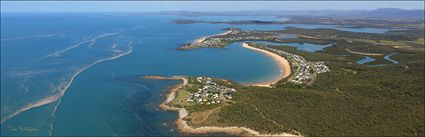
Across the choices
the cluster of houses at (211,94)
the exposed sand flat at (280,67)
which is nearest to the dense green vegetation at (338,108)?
the cluster of houses at (211,94)

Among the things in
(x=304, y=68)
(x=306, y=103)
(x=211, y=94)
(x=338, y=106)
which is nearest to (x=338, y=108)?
(x=338, y=106)

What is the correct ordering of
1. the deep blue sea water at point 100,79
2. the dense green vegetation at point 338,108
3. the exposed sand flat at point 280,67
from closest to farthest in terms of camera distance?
1. the dense green vegetation at point 338,108
2. the deep blue sea water at point 100,79
3. the exposed sand flat at point 280,67

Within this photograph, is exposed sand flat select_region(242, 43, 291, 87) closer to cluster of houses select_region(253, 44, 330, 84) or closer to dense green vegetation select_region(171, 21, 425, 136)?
cluster of houses select_region(253, 44, 330, 84)

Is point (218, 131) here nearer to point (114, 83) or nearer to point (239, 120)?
point (239, 120)

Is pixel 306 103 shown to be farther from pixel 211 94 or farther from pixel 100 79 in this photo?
pixel 100 79

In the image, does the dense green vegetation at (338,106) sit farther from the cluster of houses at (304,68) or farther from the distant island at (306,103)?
the cluster of houses at (304,68)

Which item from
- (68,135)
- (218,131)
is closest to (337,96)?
(218,131)
